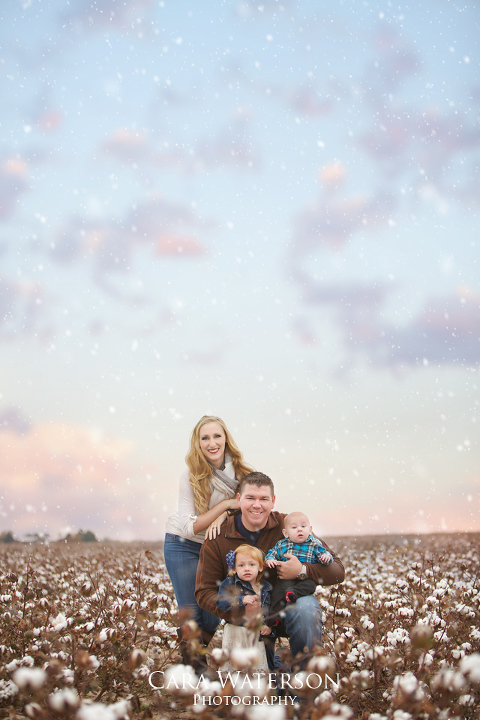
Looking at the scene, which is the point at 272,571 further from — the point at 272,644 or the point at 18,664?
the point at 18,664

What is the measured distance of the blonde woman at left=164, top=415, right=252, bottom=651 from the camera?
5812 millimetres

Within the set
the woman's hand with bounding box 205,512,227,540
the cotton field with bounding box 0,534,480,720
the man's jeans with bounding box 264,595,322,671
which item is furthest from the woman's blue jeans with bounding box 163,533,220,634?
the man's jeans with bounding box 264,595,322,671

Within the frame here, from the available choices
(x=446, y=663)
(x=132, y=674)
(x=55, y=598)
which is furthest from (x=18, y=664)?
(x=55, y=598)

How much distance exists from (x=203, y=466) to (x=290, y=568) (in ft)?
5.51

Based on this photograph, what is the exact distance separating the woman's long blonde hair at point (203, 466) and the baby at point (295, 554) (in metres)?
1.06

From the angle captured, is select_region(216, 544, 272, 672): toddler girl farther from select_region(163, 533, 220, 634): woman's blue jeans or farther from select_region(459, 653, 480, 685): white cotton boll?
select_region(459, 653, 480, 685): white cotton boll

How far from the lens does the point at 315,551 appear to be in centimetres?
490

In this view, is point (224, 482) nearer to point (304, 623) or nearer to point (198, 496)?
point (198, 496)

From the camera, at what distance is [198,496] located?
5781 mm

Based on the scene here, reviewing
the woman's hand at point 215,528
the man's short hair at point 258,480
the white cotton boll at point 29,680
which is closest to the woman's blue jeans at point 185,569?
the woman's hand at point 215,528

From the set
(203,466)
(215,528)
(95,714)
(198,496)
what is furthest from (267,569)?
(95,714)

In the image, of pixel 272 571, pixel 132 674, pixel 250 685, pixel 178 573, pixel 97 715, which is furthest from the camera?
pixel 178 573

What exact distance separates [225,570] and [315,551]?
29.9 inches

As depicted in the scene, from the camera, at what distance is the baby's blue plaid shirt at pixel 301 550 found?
4836 mm
